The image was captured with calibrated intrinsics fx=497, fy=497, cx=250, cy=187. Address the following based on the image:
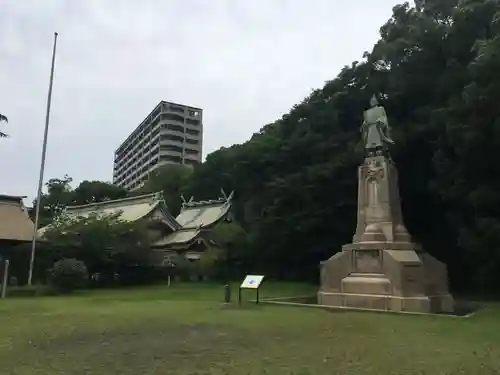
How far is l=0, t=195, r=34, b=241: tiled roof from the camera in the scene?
79.9 feet

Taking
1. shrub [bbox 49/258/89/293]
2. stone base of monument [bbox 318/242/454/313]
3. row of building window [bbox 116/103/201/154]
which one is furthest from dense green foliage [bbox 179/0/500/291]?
row of building window [bbox 116/103/201/154]

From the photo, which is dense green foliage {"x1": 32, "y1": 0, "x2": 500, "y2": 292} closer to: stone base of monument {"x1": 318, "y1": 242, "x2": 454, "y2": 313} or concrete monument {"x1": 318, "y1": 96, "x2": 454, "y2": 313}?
concrete monument {"x1": 318, "y1": 96, "x2": 454, "y2": 313}

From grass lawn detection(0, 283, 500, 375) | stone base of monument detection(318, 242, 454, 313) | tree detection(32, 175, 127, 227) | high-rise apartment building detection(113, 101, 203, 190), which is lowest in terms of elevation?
grass lawn detection(0, 283, 500, 375)

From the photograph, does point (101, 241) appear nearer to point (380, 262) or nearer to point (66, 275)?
point (66, 275)

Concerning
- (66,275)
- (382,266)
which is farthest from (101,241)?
(382,266)

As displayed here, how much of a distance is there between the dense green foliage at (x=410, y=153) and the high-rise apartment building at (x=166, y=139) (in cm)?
5116

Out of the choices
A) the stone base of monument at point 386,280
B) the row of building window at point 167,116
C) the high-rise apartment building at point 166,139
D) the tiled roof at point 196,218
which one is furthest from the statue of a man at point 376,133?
the row of building window at point 167,116

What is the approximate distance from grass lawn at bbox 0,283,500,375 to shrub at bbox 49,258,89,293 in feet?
25.8

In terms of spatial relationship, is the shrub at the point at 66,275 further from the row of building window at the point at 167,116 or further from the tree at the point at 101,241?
the row of building window at the point at 167,116

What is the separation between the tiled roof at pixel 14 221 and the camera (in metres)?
24.4

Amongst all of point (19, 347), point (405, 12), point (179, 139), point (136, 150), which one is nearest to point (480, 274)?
point (405, 12)

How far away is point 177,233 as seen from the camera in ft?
120

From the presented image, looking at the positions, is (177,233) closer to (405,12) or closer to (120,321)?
(405,12)

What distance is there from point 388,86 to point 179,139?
61.1m
